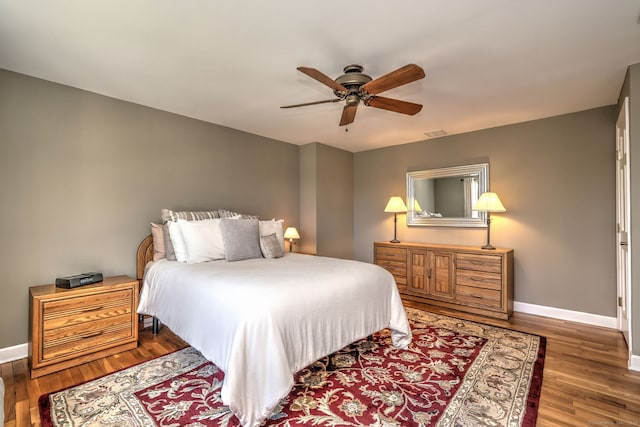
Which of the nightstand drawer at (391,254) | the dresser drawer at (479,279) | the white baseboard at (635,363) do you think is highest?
the nightstand drawer at (391,254)

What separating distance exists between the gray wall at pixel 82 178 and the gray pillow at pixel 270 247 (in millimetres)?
991

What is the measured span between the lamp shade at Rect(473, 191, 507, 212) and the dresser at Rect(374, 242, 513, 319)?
1.70 feet

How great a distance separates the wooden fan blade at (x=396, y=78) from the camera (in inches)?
77.0

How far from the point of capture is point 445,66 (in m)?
2.45

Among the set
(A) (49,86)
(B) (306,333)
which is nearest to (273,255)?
(B) (306,333)

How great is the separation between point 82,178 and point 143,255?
952 millimetres

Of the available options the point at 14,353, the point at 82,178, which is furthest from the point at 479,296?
the point at 14,353

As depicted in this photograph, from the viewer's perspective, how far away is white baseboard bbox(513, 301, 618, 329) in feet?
10.9

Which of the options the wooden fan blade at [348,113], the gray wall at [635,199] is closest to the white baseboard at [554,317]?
the gray wall at [635,199]

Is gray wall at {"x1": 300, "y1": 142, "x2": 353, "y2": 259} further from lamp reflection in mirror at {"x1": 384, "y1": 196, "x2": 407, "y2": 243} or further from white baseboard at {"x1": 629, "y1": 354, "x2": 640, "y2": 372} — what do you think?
white baseboard at {"x1": 629, "y1": 354, "x2": 640, "y2": 372}

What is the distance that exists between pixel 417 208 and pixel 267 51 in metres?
3.43

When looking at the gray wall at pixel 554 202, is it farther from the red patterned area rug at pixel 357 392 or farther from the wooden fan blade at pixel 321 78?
the wooden fan blade at pixel 321 78

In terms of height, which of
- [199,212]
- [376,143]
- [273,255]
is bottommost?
[273,255]

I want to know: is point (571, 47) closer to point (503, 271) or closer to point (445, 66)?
point (445, 66)
